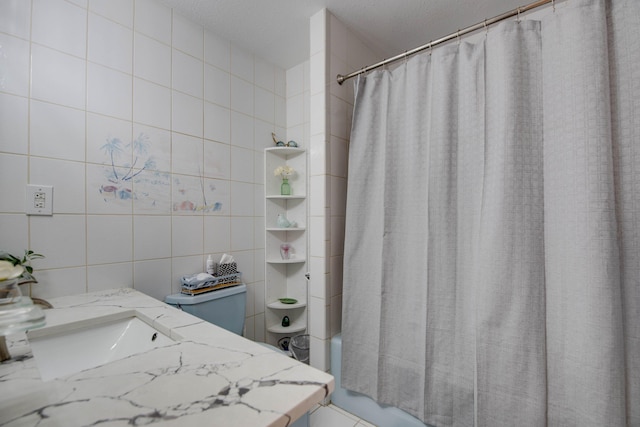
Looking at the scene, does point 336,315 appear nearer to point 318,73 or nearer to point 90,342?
point 90,342

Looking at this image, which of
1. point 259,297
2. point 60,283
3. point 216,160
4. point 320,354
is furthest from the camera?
point 259,297

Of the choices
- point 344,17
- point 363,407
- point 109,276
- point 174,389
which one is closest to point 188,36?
point 344,17

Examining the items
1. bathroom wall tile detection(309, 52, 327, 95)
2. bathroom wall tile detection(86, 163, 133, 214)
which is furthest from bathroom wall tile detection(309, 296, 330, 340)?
bathroom wall tile detection(309, 52, 327, 95)

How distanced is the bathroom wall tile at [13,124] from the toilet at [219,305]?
2.78 feet

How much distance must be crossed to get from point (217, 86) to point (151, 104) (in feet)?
1.38

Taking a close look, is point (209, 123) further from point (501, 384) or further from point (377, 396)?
point (501, 384)

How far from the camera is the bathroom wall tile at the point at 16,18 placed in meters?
1.01

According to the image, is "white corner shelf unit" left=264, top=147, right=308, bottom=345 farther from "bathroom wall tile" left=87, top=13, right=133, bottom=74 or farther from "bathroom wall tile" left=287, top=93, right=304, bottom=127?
"bathroom wall tile" left=87, top=13, right=133, bottom=74

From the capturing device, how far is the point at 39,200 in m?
1.06

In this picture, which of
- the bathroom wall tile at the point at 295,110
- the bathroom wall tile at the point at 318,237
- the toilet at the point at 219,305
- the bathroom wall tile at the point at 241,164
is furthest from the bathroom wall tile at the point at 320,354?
the bathroom wall tile at the point at 295,110

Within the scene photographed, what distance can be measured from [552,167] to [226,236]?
1604mm

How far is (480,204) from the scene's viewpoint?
42.4 inches

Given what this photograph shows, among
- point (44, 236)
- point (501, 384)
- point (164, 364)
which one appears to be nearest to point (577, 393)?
point (501, 384)

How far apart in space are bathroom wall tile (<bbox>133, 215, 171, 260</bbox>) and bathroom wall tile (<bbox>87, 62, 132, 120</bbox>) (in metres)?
0.50
